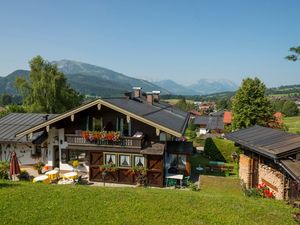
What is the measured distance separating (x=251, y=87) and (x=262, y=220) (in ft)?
90.8

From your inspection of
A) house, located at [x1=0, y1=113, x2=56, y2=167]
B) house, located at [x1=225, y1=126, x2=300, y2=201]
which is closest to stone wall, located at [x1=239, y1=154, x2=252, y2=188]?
house, located at [x1=225, y1=126, x2=300, y2=201]

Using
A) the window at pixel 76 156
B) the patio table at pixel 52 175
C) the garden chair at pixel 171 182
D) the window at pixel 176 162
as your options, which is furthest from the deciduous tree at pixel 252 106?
Answer: the patio table at pixel 52 175

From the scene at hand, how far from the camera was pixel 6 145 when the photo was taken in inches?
961

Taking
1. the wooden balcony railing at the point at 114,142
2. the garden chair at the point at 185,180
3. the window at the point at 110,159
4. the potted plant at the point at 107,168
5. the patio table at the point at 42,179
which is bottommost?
the garden chair at the point at 185,180

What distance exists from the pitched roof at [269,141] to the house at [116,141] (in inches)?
165

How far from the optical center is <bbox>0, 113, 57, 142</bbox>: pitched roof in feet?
78.3

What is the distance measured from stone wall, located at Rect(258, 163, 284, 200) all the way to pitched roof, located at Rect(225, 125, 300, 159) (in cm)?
119

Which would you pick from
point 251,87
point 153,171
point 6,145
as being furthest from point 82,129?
point 251,87

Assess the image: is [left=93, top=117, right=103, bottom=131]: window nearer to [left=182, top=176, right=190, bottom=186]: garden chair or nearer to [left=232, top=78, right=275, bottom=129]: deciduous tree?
[left=182, top=176, right=190, bottom=186]: garden chair

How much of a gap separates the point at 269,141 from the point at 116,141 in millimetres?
9839

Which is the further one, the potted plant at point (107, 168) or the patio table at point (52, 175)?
the potted plant at point (107, 168)

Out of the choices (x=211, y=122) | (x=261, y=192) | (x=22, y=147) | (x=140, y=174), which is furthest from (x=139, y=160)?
(x=211, y=122)

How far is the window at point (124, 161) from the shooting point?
762 inches

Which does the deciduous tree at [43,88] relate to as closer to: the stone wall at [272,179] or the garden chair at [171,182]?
the garden chair at [171,182]
